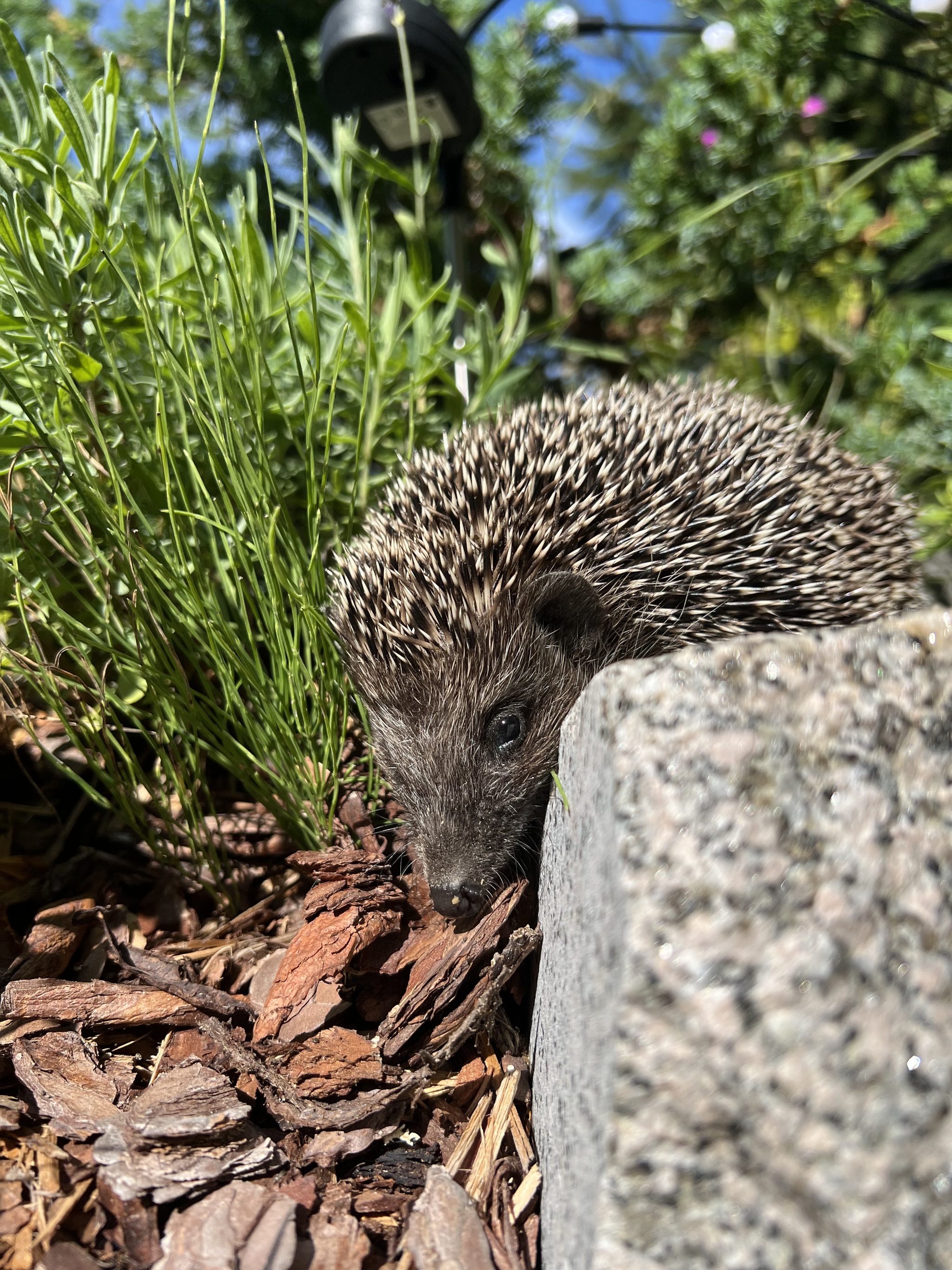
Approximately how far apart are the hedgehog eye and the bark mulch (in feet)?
1.25

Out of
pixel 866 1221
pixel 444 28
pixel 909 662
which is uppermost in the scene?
pixel 444 28

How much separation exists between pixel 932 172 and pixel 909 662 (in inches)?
149

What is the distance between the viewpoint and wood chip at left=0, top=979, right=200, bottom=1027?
189 cm

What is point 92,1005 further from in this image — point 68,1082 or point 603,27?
point 603,27

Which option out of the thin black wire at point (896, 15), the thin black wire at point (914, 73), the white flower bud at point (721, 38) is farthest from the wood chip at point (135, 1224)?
the white flower bud at point (721, 38)

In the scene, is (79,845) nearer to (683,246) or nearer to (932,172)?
(683,246)

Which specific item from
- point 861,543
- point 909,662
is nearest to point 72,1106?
point 909,662

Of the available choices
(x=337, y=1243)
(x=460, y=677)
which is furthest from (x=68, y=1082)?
(x=460, y=677)

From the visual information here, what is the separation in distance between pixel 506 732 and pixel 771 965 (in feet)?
4.05

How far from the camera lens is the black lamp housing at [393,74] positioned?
2.87m

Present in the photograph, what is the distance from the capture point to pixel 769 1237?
109 centimetres

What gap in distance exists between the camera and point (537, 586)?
232cm

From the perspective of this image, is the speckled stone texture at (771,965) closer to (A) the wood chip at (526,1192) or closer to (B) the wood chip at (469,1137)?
(A) the wood chip at (526,1192)

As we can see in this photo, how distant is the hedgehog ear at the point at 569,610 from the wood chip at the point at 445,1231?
134cm
